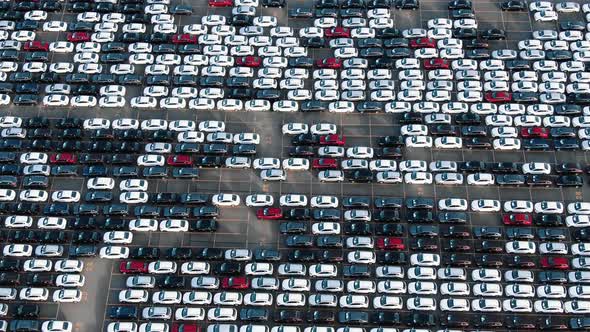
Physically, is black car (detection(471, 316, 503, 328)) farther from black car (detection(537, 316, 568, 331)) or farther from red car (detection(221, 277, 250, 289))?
red car (detection(221, 277, 250, 289))

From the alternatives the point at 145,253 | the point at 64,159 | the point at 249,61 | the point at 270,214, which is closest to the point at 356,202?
the point at 270,214

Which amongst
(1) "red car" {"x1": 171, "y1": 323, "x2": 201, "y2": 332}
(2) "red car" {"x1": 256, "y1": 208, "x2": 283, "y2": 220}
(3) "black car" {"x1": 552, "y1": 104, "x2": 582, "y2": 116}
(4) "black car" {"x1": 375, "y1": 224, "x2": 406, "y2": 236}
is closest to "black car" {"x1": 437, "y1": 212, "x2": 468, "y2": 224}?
(4) "black car" {"x1": 375, "y1": 224, "x2": 406, "y2": 236}

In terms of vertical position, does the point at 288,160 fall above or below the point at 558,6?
below

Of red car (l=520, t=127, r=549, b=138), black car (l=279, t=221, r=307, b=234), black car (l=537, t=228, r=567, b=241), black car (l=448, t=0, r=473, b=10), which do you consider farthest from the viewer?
black car (l=448, t=0, r=473, b=10)

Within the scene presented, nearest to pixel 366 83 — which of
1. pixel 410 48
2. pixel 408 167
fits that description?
pixel 410 48

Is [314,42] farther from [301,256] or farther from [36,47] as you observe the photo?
[36,47]

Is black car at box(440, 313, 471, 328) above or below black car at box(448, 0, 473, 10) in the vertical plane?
below

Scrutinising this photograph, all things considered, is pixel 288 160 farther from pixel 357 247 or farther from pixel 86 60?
pixel 86 60
